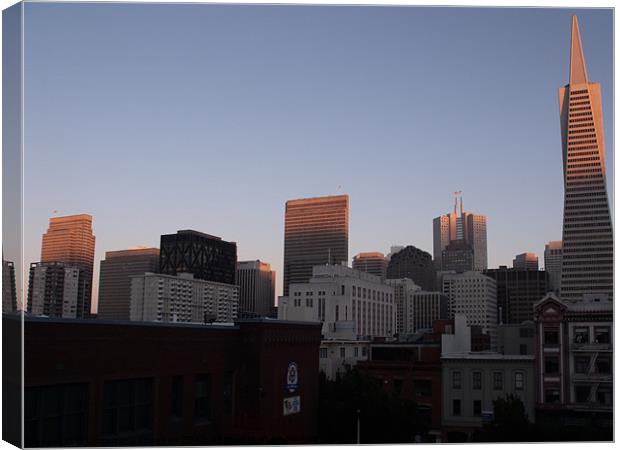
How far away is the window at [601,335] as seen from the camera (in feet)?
169

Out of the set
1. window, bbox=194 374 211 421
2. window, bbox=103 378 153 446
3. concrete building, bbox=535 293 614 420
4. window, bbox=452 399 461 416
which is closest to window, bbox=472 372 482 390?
window, bbox=452 399 461 416

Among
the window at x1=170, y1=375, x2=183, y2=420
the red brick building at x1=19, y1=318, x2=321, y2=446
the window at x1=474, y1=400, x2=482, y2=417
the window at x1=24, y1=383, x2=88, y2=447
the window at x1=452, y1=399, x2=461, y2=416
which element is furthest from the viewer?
the window at x1=452, y1=399, x2=461, y2=416

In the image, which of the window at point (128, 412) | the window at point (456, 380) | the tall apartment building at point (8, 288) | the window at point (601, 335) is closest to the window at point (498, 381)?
the window at point (456, 380)

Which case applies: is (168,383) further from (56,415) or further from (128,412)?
(56,415)

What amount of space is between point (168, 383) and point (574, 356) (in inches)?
1227

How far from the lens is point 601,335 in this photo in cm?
5178

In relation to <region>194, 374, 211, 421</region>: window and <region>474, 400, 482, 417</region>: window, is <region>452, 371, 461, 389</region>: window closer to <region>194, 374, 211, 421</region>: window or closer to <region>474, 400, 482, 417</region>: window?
<region>474, 400, 482, 417</region>: window

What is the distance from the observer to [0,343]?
23.5m

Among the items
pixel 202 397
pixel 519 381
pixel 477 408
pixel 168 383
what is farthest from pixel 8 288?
pixel 519 381

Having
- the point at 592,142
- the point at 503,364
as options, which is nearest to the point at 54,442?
the point at 503,364

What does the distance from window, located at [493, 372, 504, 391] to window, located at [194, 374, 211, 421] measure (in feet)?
79.7

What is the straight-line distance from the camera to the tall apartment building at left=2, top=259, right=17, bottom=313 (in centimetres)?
2317

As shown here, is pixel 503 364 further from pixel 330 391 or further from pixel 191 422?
pixel 191 422

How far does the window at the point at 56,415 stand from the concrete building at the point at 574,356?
111 feet
